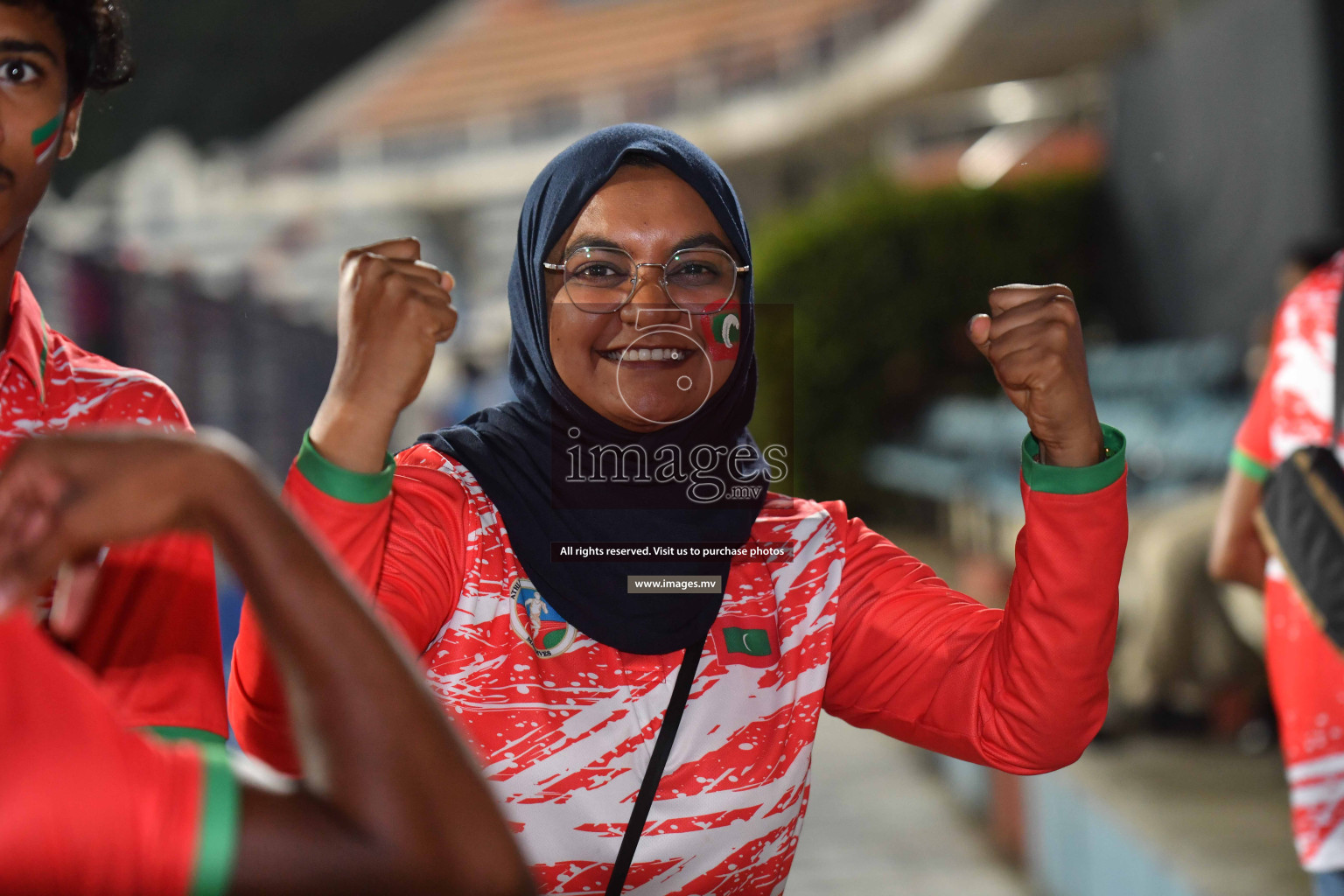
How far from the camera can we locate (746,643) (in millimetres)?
1332

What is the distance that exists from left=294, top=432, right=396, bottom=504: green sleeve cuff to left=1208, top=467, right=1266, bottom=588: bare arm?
1.52m

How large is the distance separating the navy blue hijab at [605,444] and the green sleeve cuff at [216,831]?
62cm

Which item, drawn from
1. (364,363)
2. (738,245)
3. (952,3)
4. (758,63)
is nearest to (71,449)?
(364,363)

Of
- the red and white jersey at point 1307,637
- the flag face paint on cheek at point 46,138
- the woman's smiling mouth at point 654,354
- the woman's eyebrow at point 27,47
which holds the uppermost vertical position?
the woman's eyebrow at point 27,47

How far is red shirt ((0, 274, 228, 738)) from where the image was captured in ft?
3.53

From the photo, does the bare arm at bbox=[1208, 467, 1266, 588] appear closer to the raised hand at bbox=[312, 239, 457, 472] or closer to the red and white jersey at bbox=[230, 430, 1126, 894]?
the red and white jersey at bbox=[230, 430, 1126, 894]

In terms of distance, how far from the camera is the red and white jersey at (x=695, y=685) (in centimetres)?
124

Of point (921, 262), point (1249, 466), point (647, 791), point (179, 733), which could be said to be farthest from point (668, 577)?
point (921, 262)

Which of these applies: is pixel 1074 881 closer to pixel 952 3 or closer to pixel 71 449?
pixel 71 449

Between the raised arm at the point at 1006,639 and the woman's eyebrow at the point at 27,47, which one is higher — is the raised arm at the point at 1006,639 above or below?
below

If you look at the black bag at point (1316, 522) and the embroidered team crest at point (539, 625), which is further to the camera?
the black bag at point (1316, 522)

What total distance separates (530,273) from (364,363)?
35cm

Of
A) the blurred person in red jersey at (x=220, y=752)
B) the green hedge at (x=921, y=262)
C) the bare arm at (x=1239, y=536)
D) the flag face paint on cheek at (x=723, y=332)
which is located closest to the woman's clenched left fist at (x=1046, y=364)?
the flag face paint on cheek at (x=723, y=332)

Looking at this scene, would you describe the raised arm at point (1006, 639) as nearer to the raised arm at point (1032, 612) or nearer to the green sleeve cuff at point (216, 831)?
the raised arm at point (1032, 612)
